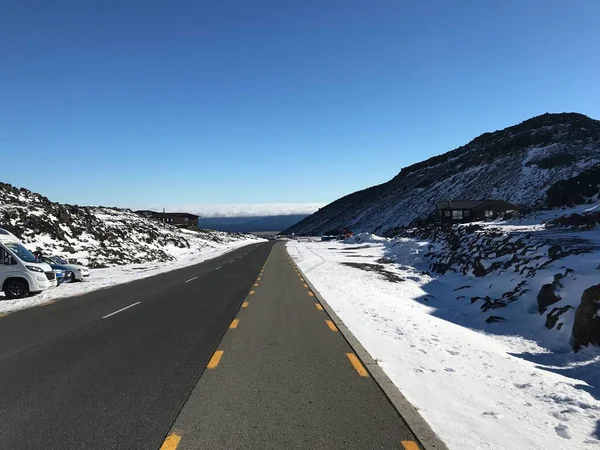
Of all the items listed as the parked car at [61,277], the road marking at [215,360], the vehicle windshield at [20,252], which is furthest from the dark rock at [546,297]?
the parked car at [61,277]

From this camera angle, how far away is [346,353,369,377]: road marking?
6121mm

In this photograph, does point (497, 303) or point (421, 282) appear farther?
point (421, 282)

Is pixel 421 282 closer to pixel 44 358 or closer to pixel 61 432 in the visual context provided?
pixel 44 358

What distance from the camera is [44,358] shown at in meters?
6.85

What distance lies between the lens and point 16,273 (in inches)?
579

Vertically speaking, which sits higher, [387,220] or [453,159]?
[453,159]

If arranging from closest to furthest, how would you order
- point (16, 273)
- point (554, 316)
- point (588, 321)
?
point (588, 321), point (554, 316), point (16, 273)

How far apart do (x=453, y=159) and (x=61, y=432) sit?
558 ft

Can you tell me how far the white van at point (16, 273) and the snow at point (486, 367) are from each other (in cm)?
1036

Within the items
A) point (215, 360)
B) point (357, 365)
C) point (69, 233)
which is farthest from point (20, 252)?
point (69, 233)

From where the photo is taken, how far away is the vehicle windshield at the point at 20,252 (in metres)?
15.0

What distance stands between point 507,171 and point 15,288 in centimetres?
11310

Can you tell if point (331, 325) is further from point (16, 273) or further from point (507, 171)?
point (507, 171)

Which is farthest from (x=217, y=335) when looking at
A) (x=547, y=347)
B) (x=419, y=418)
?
(x=547, y=347)
